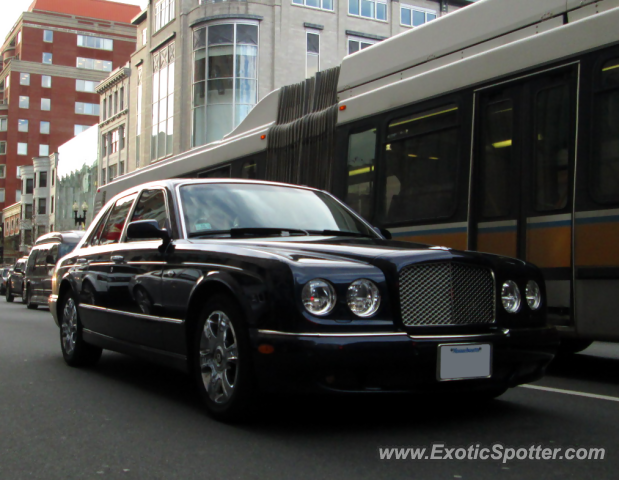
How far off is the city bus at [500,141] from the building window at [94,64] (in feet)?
319

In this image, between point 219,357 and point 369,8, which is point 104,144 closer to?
point 369,8

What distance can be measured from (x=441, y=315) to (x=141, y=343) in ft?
8.02

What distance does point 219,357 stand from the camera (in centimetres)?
491

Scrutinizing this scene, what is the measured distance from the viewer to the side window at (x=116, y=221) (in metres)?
7.11

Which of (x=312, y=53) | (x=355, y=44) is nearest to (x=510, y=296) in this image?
(x=312, y=53)

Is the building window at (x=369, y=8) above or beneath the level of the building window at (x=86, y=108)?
beneath

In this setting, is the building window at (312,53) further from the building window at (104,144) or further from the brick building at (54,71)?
the brick building at (54,71)

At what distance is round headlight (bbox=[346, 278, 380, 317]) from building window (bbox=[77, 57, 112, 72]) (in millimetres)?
103453

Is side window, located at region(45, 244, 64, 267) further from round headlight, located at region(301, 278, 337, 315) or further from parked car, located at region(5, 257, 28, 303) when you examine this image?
round headlight, located at region(301, 278, 337, 315)

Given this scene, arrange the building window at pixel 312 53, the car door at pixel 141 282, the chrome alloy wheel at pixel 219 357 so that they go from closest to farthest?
the chrome alloy wheel at pixel 219 357 → the car door at pixel 141 282 → the building window at pixel 312 53

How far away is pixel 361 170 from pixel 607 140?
3484 millimetres

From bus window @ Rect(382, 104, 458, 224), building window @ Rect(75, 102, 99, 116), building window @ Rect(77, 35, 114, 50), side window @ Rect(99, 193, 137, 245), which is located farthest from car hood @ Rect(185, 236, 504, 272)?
building window @ Rect(75, 102, 99, 116)

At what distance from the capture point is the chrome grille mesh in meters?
4.55

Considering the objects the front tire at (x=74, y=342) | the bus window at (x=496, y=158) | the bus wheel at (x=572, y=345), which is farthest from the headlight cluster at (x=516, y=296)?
the front tire at (x=74, y=342)
